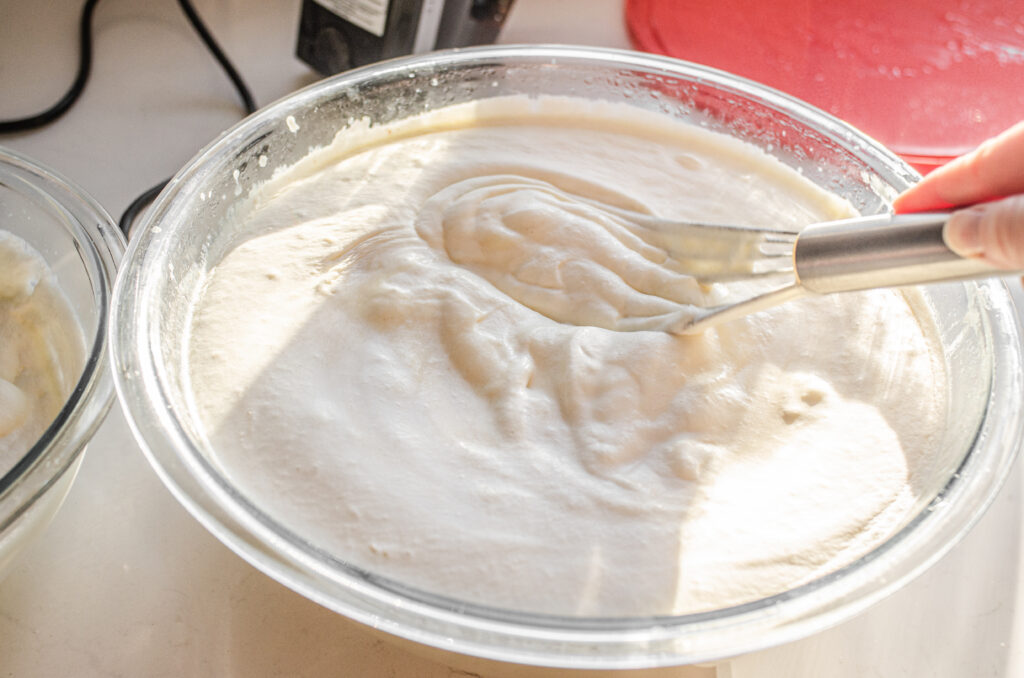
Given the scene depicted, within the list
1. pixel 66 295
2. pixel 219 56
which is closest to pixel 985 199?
pixel 66 295

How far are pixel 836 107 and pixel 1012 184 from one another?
2.06 ft

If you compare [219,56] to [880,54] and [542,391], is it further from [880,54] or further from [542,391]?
[880,54]

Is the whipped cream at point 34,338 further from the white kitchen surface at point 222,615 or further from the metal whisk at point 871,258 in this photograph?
the metal whisk at point 871,258

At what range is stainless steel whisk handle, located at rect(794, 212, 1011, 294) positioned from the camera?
0.48 m

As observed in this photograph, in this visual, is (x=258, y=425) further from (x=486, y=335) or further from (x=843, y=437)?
(x=843, y=437)

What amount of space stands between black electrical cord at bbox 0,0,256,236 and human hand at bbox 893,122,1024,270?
74 cm

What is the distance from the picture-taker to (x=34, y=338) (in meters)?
0.69

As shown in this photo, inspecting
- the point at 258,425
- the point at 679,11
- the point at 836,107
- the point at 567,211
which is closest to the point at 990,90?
the point at 836,107

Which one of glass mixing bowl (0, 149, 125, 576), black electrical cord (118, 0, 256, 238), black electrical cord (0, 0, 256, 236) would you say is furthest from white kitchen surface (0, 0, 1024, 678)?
black electrical cord (118, 0, 256, 238)

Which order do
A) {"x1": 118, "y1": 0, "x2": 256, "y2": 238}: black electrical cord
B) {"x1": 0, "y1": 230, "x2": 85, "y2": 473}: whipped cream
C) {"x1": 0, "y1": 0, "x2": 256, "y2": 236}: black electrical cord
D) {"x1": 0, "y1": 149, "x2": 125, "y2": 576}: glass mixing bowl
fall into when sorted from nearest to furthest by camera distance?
{"x1": 0, "y1": 149, "x2": 125, "y2": 576}: glass mixing bowl, {"x1": 0, "y1": 230, "x2": 85, "y2": 473}: whipped cream, {"x1": 0, "y1": 0, "x2": 256, "y2": 236}: black electrical cord, {"x1": 118, "y1": 0, "x2": 256, "y2": 238}: black electrical cord

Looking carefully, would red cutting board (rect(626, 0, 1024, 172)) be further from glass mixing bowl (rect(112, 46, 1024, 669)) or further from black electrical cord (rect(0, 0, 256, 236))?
black electrical cord (rect(0, 0, 256, 236))

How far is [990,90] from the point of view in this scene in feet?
3.64

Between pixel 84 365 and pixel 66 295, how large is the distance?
0.30ft

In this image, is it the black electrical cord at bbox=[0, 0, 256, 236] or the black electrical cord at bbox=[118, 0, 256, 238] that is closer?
the black electrical cord at bbox=[0, 0, 256, 236]
